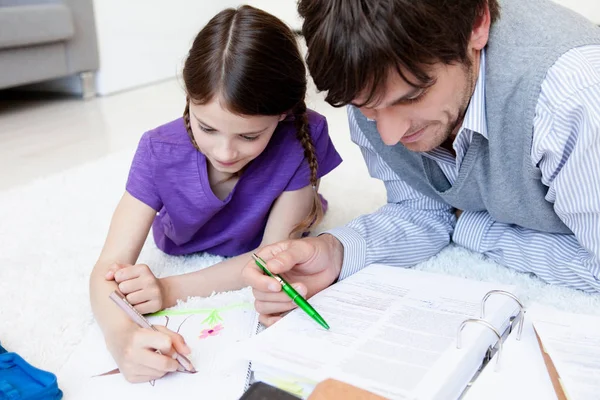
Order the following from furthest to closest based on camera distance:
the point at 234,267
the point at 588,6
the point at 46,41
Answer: the point at 588,6
the point at 46,41
the point at 234,267

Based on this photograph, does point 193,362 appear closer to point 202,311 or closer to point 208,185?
point 202,311

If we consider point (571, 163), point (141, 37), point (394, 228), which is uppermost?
point (571, 163)

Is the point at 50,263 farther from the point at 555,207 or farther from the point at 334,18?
the point at 555,207

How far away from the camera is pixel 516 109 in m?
0.83

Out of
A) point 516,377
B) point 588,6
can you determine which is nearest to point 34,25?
point 516,377

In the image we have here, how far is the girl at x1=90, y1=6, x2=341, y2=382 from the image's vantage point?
903mm

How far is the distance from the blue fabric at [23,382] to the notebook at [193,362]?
0.03 metres

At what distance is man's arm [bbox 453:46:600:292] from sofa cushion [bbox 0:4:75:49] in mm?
2250

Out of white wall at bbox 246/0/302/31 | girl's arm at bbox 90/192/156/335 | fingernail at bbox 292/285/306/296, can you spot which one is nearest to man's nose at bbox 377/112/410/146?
fingernail at bbox 292/285/306/296

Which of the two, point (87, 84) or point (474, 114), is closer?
point (474, 114)

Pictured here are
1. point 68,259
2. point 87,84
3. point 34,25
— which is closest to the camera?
point 68,259

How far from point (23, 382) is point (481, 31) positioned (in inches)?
28.6

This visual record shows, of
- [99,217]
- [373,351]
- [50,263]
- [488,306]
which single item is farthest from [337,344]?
[99,217]

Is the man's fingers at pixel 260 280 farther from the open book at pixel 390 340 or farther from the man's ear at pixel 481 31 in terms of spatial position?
the man's ear at pixel 481 31
